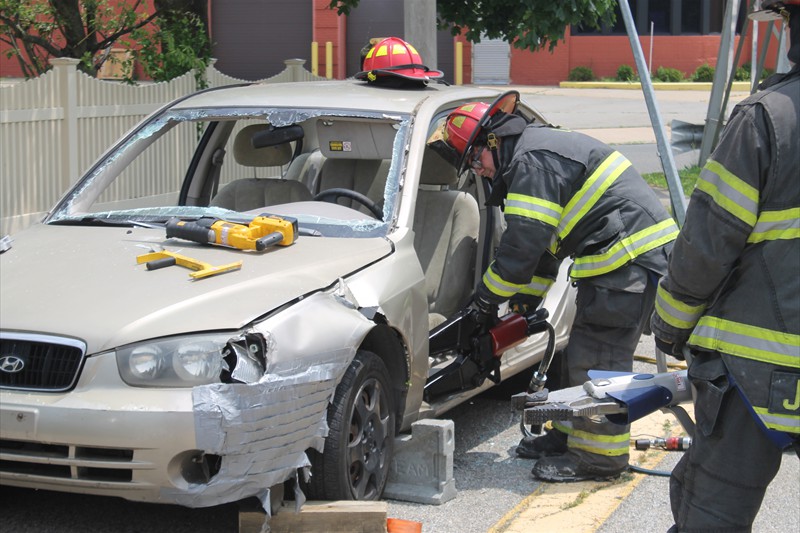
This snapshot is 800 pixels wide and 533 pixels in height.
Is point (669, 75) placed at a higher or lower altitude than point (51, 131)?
higher

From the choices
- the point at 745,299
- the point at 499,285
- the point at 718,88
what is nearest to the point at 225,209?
the point at 499,285

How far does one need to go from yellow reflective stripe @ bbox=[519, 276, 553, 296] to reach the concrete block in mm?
1042

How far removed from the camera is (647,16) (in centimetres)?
3256

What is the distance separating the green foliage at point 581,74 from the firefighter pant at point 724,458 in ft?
97.4

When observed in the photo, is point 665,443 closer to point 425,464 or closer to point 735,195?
point 425,464

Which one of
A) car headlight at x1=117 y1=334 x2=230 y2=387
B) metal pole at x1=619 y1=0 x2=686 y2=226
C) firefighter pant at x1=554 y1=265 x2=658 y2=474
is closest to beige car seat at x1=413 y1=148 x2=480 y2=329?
firefighter pant at x1=554 y1=265 x2=658 y2=474

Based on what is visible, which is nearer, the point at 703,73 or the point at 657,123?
the point at 657,123

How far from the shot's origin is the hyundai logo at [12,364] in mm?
3557

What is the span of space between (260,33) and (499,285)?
28395mm

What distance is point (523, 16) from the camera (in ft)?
33.8

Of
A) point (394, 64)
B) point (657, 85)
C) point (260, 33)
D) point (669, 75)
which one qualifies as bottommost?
point (394, 64)

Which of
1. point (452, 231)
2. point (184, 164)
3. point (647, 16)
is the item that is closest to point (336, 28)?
point (647, 16)

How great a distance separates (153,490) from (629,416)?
4.93 ft

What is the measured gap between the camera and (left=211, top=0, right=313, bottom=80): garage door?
104 feet
